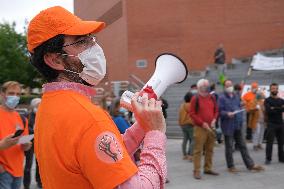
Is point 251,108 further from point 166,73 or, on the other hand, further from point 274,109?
point 166,73

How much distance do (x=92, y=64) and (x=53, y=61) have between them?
18cm

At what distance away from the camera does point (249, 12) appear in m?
31.3

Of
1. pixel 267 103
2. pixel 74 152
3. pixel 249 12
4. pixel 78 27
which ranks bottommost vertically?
pixel 267 103

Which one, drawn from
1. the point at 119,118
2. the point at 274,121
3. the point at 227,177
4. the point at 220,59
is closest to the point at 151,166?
the point at 119,118

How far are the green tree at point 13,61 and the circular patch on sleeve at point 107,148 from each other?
45093 millimetres

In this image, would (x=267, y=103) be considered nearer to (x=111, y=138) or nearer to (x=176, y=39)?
(x=111, y=138)

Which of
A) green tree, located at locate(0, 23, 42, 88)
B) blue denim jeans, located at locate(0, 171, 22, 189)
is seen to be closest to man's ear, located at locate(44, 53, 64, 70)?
blue denim jeans, located at locate(0, 171, 22, 189)

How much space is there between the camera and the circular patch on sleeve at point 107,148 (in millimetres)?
1768

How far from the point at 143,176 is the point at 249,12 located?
30.9 m

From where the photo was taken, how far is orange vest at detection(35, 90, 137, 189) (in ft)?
5.79

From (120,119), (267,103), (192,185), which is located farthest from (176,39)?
(120,119)

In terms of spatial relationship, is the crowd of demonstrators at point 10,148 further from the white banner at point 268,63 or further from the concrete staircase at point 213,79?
the white banner at point 268,63

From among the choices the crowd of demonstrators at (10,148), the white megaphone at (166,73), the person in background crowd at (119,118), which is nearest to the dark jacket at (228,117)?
the person in background crowd at (119,118)

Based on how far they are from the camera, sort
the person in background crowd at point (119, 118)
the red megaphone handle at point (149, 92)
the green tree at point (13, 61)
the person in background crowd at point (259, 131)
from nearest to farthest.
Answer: the red megaphone handle at point (149, 92) → the person in background crowd at point (119, 118) → the person in background crowd at point (259, 131) → the green tree at point (13, 61)
